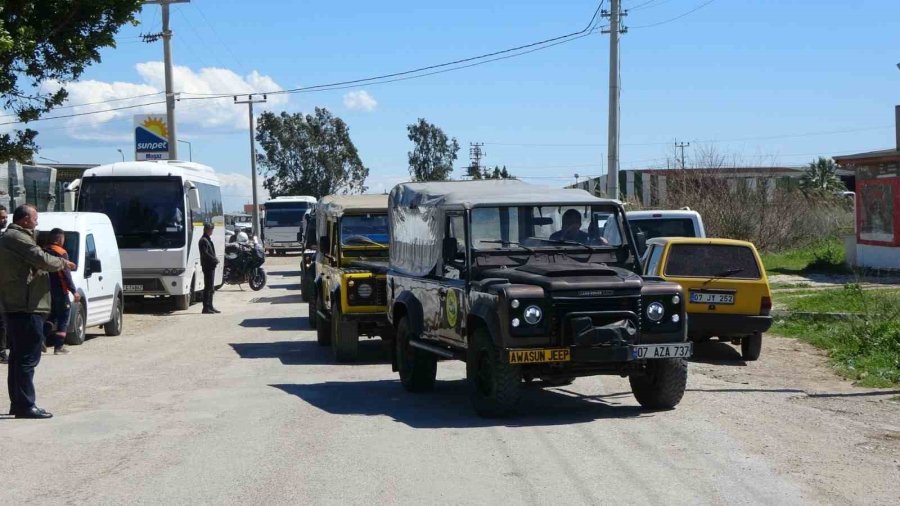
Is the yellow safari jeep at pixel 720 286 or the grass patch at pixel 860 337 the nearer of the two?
the grass patch at pixel 860 337

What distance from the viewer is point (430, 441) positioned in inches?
362

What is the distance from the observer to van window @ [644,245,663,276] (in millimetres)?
15172

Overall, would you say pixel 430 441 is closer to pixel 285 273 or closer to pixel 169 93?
pixel 169 93

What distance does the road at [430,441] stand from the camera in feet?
24.3

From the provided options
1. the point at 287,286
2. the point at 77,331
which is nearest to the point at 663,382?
the point at 77,331

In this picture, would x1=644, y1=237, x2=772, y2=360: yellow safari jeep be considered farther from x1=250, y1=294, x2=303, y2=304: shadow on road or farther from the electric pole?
the electric pole

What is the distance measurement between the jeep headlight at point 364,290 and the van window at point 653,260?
373 centimetres

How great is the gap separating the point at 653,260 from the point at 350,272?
4.12m

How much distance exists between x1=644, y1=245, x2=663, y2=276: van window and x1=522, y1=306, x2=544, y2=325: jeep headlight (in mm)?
5661

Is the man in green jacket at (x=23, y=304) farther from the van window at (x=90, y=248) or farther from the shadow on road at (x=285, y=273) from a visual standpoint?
the shadow on road at (x=285, y=273)

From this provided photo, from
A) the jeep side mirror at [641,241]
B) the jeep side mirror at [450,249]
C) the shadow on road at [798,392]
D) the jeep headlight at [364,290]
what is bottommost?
the shadow on road at [798,392]

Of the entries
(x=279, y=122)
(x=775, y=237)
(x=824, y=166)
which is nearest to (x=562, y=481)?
(x=775, y=237)

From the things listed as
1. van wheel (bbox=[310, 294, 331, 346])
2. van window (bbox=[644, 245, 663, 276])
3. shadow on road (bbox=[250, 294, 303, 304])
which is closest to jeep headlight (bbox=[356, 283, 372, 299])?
van wheel (bbox=[310, 294, 331, 346])

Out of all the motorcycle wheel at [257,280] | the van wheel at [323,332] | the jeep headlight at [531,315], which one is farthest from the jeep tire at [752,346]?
the motorcycle wheel at [257,280]
